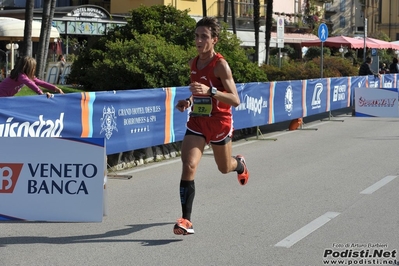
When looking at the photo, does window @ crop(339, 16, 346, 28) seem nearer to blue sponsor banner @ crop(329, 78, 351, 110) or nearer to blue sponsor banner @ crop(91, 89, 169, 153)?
blue sponsor banner @ crop(329, 78, 351, 110)

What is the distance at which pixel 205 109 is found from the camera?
7.64m

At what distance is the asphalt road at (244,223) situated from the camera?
6.81m

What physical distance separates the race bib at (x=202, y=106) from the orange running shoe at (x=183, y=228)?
41.4 inches

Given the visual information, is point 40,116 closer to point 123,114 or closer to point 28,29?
point 123,114

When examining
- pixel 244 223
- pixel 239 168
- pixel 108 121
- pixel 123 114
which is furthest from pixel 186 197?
pixel 123 114

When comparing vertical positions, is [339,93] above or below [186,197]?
below

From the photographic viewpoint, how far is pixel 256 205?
30.6 ft

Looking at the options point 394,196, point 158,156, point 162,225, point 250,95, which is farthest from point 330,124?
point 162,225

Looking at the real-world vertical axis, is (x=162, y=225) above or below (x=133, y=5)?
below

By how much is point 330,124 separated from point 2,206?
14281 mm

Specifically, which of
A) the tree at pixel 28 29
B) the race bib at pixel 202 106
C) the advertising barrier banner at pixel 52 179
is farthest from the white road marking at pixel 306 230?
the tree at pixel 28 29

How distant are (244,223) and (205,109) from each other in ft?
4.51

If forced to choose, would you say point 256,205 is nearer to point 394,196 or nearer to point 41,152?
point 394,196

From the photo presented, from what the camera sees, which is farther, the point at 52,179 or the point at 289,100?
the point at 289,100
